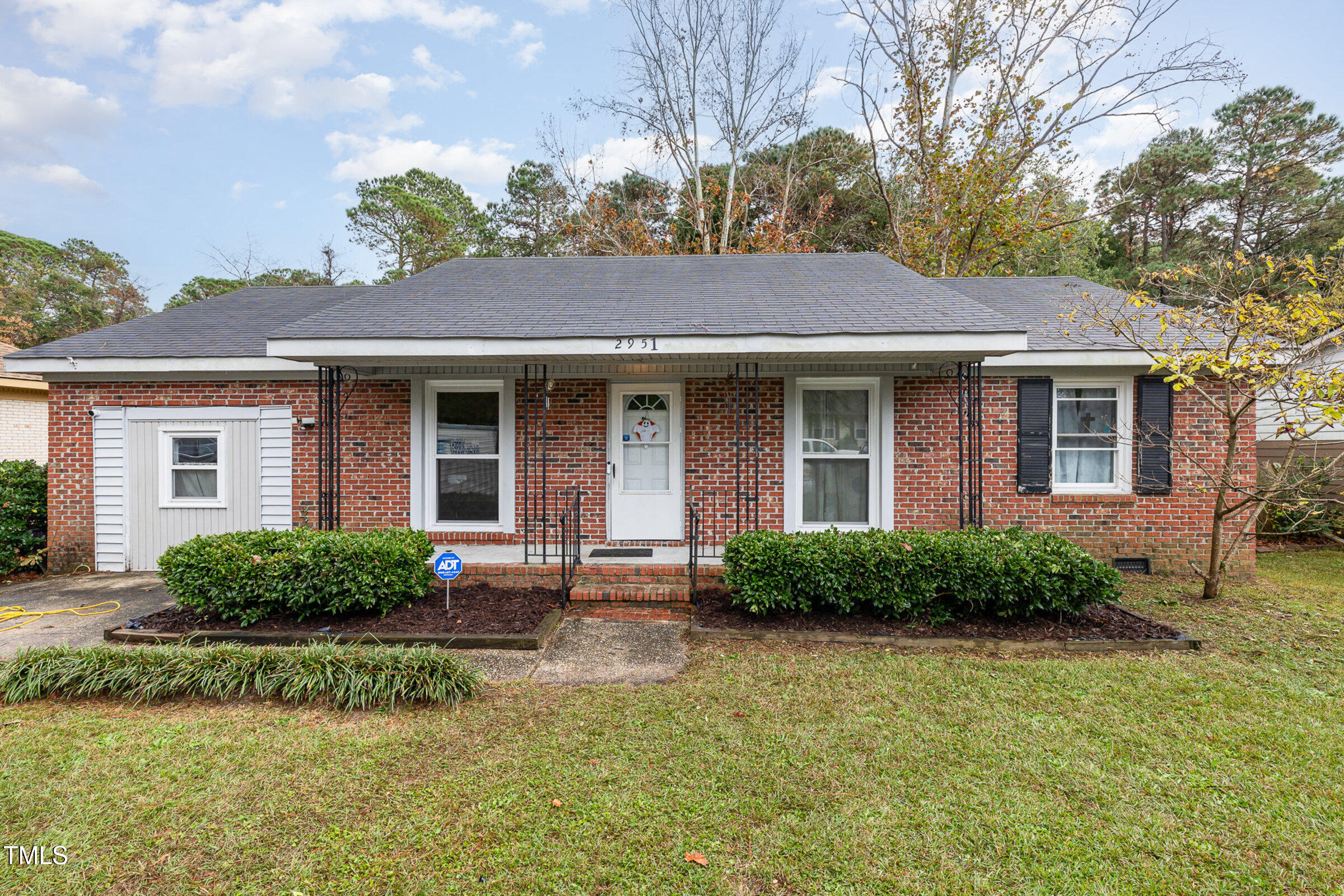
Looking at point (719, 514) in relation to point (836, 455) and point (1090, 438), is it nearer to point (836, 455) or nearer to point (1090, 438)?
point (836, 455)

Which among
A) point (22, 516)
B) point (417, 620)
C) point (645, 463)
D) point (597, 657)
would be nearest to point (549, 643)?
point (597, 657)

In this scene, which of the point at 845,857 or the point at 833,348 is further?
the point at 833,348

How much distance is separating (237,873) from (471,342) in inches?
175

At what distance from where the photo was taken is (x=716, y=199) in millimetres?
17703

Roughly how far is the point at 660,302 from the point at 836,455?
2819mm

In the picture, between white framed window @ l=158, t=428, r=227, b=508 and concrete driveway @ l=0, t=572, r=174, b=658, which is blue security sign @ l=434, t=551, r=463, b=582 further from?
white framed window @ l=158, t=428, r=227, b=508

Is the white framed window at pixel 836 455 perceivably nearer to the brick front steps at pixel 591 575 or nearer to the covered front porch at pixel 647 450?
the covered front porch at pixel 647 450

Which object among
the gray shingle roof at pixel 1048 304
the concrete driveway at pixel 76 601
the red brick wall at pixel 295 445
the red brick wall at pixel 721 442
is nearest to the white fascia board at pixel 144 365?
the red brick wall at pixel 295 445

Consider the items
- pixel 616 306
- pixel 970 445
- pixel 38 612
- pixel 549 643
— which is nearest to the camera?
pixel 549 643

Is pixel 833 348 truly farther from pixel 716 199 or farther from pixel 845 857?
pixel 716 199

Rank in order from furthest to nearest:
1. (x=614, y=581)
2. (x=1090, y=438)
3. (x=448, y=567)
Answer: (x=1090, y=438)
(x=614, y=581)
(x=448, y=567)

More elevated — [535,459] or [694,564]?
[535,459]

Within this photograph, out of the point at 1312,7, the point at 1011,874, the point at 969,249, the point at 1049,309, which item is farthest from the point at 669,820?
the point at 1312,7

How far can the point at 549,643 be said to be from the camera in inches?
185
